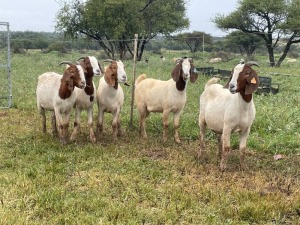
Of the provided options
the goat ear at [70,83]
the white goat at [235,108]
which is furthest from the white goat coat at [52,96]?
the white goat at [235,108]

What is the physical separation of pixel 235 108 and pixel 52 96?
13.6 feet

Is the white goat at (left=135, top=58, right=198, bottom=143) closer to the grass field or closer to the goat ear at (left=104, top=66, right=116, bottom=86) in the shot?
the grass field

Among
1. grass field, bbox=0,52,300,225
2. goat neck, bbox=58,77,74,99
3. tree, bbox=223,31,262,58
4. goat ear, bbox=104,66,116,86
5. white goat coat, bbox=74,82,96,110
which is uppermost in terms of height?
tree, bbox=223,31,262,58

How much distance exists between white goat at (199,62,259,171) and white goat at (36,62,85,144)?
2.70m

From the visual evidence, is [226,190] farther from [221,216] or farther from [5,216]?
[5,216]

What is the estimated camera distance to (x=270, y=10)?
34.7 m

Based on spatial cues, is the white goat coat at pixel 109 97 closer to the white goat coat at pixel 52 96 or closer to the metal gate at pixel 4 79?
the white goat coat at pixel 52 96

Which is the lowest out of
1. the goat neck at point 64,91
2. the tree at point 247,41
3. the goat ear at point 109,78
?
the goat neck at point 64,91

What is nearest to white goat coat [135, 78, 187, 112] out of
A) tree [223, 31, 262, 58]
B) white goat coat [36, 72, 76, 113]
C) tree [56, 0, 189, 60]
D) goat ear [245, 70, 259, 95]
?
white goat coat [36, 72, 76, 113]

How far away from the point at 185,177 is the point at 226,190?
2.51 ft

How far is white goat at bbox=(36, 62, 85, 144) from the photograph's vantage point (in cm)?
796

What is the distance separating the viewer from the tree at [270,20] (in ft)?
112

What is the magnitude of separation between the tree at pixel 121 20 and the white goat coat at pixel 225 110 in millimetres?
21887

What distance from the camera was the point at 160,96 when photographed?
9.08m
